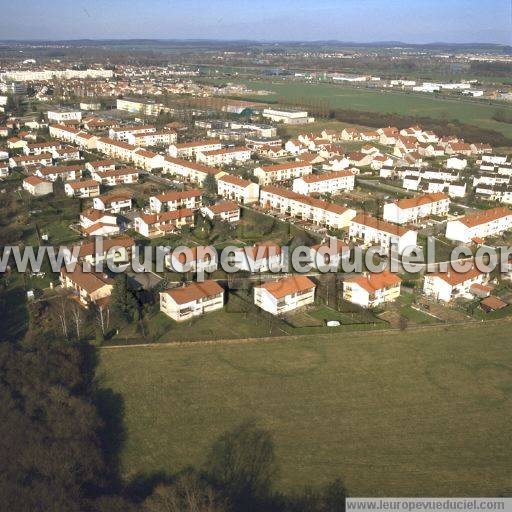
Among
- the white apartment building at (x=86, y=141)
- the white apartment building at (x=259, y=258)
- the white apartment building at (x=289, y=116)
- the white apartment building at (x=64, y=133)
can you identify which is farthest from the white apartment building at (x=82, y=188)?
the white apartment building at (x=289, y=116)

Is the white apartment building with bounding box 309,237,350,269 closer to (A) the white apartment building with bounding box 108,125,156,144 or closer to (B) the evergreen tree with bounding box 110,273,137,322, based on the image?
(B) the evergreen tree with bounding box 110,273,137,322

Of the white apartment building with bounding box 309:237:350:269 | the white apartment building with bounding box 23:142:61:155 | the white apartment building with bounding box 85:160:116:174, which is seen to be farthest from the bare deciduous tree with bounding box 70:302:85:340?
the white apartment building with bounding box 23:142:61:155

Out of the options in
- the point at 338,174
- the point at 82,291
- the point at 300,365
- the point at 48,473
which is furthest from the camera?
the point at 338,174

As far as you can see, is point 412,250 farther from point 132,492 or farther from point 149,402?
point 132,492

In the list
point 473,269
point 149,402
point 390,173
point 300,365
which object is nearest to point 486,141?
point 390,173

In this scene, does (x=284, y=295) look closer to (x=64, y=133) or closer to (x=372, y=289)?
(x=372, y=289)
